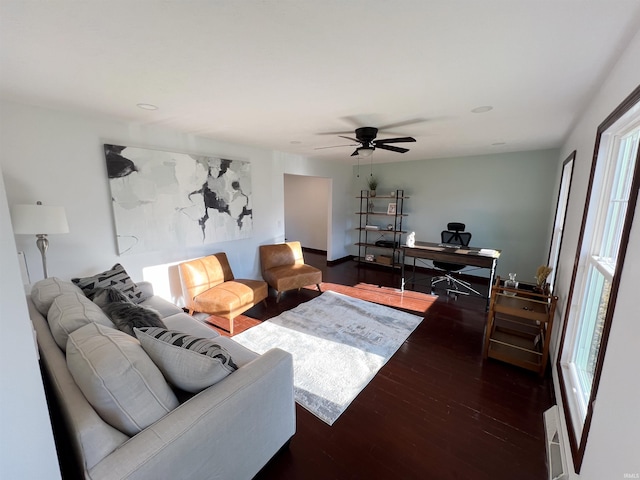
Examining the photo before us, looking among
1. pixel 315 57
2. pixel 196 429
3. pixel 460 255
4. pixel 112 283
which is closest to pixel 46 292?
pixel 112 283

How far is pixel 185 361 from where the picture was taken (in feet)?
3.93

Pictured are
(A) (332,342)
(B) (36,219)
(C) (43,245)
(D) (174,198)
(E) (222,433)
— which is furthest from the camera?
(D) (174,198)

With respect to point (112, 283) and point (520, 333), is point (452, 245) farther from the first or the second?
point (112, 283)

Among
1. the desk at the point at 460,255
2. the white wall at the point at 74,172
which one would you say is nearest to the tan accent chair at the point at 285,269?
the white wall at the point at 74,172

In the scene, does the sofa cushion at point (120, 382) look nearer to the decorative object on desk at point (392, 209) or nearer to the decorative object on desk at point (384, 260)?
the decorative object on desk at point (384, 260)

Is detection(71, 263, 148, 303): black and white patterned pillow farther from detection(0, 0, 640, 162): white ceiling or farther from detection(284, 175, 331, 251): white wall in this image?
detection(284, 175, 331, 251): white wall

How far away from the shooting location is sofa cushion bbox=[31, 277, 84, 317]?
1.67m

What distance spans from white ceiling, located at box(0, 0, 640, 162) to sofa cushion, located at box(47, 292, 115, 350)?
1.35 meters

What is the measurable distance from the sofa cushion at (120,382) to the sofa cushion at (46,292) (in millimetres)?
762

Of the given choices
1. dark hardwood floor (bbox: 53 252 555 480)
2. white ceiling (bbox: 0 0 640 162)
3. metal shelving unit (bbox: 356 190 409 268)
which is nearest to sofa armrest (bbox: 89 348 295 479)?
dark hardwood floor (bbox: 53 252 555 480)

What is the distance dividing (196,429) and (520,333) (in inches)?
119

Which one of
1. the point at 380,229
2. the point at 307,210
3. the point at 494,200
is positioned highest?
the point at 494,200

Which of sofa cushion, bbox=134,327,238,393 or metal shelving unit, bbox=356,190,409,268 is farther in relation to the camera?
metal shelving unit, bbox=356,190,409,268

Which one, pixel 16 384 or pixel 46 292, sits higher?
pixel 16 384
